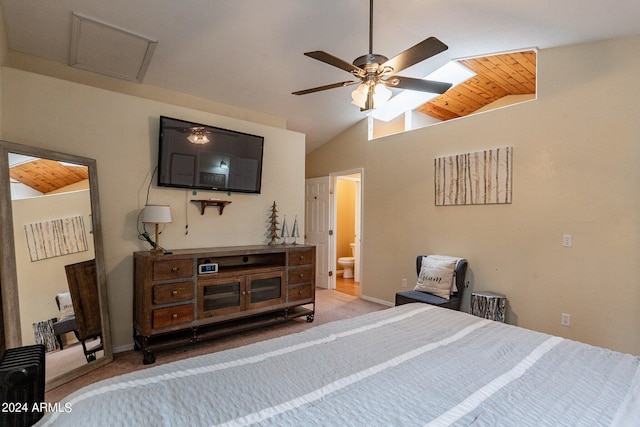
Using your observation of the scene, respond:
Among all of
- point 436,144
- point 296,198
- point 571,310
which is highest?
point 436,144

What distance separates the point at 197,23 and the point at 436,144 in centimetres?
305

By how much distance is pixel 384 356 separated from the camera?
1413 millimetres

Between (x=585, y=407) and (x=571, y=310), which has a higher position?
(x=585, y=407)

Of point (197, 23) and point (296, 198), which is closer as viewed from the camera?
point (197, 23)

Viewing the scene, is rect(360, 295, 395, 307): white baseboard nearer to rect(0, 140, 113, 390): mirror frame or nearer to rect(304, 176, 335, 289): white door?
rect(304, 176, 335, 289): white door

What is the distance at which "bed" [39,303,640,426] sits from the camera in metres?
0.97

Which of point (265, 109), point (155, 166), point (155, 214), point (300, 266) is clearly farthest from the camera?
point (265, 109)

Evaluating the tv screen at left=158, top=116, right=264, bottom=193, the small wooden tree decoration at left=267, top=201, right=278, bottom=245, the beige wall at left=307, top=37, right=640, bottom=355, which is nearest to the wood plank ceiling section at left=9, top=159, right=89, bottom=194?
the tv screen at left=158, top=116, right=264, bottom=193

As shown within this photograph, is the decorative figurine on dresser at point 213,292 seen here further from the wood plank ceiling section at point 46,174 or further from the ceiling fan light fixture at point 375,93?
the ceiling fan light fixture at point 375,93

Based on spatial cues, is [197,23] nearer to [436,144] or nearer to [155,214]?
[155,214]

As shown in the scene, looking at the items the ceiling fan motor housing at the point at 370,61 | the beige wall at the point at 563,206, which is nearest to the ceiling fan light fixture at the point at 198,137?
the ceiling fan motor housing at the point at 370,61

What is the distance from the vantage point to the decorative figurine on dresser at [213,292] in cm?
287

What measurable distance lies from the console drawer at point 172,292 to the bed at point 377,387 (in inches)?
70.4

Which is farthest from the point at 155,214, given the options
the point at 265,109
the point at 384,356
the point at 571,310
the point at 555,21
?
the point at 571,310
